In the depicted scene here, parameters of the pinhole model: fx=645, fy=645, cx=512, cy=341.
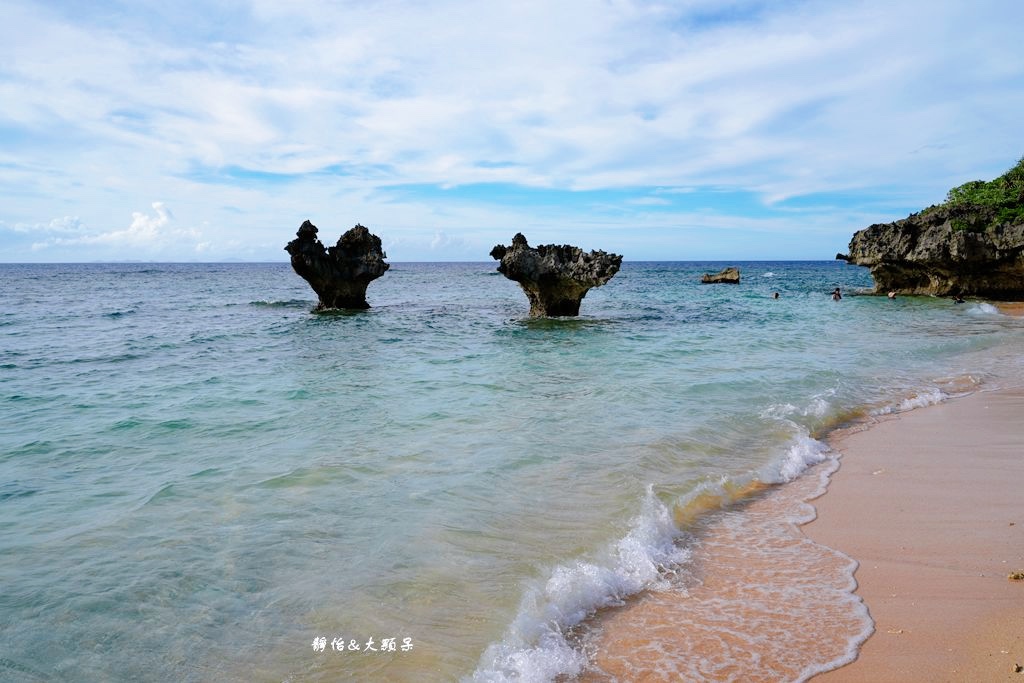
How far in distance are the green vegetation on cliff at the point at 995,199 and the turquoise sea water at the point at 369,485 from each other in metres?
19.1

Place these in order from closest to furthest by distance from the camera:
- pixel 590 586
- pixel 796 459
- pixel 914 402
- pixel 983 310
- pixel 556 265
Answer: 1. pixel 590 586
2. pixel 796 459
3. pixel 914 402
4. pixel 556 265
5. pixel 983 310

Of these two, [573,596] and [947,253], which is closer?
[573,596]

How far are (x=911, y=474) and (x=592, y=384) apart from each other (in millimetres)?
6930

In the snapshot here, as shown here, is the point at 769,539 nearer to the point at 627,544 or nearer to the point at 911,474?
the point at 627,544

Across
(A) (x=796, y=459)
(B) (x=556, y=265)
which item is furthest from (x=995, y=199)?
(A) (x=796, y=459)

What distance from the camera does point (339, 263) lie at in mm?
31562

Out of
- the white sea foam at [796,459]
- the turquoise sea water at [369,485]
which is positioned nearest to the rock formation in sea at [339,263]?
the turquoise sea water at [369,485]

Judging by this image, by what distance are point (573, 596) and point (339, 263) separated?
28.5 meters

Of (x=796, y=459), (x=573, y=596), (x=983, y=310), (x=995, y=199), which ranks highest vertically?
(x=995, y=199)

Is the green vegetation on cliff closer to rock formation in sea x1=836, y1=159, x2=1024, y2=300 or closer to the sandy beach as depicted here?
rock formation in sea x1=836, y1=159, x2=1024, y2=300

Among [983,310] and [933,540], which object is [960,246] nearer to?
[983,310]

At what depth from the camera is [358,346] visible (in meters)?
20.6

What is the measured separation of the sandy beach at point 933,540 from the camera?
423cm

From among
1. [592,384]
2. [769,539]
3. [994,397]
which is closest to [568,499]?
[769,539]
